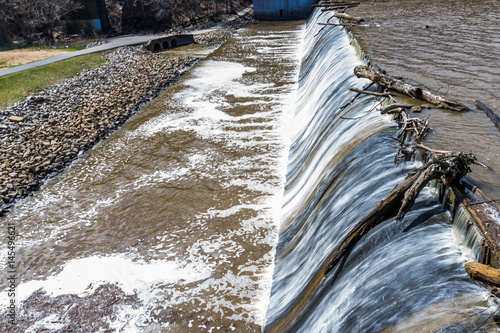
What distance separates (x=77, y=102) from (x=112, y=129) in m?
2.78

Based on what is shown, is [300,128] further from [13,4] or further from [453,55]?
[13,4]

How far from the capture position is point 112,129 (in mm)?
12188

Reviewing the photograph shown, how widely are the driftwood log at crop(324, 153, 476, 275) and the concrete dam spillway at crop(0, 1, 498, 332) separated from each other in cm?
14

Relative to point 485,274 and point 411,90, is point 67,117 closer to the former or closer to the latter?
point 411,90

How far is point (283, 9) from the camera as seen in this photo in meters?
32.0

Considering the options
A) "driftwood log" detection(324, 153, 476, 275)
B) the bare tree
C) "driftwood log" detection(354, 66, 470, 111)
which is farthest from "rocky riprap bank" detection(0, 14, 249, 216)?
the bare tree

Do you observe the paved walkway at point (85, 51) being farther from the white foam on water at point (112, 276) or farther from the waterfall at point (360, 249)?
the waterfall at point (360, 249)

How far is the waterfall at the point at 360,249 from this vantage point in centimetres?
330

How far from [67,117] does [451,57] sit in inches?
466

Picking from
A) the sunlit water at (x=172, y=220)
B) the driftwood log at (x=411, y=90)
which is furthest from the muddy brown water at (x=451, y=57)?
the sunlit water at (x=172, y=220)

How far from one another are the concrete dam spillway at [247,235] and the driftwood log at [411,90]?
504mm

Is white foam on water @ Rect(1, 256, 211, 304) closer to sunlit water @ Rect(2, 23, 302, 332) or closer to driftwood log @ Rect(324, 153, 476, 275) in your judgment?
sunlit water @ Rect(2, 23, 302, 332)

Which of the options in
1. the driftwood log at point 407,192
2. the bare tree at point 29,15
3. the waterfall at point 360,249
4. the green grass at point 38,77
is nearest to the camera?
the waterfall at point 360,249

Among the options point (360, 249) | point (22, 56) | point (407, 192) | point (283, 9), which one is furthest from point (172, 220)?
point (283, 9)
